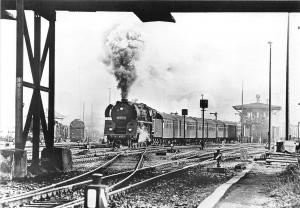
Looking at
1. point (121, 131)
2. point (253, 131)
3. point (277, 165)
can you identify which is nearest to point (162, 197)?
point (277, 165)

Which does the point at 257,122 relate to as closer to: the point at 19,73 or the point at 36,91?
the point at 36,91

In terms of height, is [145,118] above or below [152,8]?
below

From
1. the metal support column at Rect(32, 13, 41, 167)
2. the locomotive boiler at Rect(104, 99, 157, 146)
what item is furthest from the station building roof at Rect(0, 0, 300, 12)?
the locomotive boiler at Rect(104, 99, 157, 146)

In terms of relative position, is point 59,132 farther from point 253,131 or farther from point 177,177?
point 177,177

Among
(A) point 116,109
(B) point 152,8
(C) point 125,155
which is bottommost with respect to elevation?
(C) point 125,155

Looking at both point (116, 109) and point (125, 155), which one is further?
point (116, 109)

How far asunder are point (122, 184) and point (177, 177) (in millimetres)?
2840

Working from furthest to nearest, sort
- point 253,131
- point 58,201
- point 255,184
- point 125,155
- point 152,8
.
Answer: point 253,131
point 125,155
point 255,184
point 152,8
point 58,201

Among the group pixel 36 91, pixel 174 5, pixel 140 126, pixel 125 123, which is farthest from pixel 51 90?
pixel 140 126

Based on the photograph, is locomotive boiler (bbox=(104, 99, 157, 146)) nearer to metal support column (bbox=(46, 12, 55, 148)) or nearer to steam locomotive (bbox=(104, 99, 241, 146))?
steam locomotive (bbox=(104, 99, 241, 146))

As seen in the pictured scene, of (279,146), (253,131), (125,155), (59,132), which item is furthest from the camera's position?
(253,131)

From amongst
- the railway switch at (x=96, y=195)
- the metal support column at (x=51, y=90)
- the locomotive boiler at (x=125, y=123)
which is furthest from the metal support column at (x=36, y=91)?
the locomotive boiler at (x=125, y=123)

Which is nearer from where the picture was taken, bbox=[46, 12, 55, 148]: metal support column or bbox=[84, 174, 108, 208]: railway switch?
bbox=[84, 174, 108, 208]: railway switch

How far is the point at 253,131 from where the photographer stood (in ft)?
238
